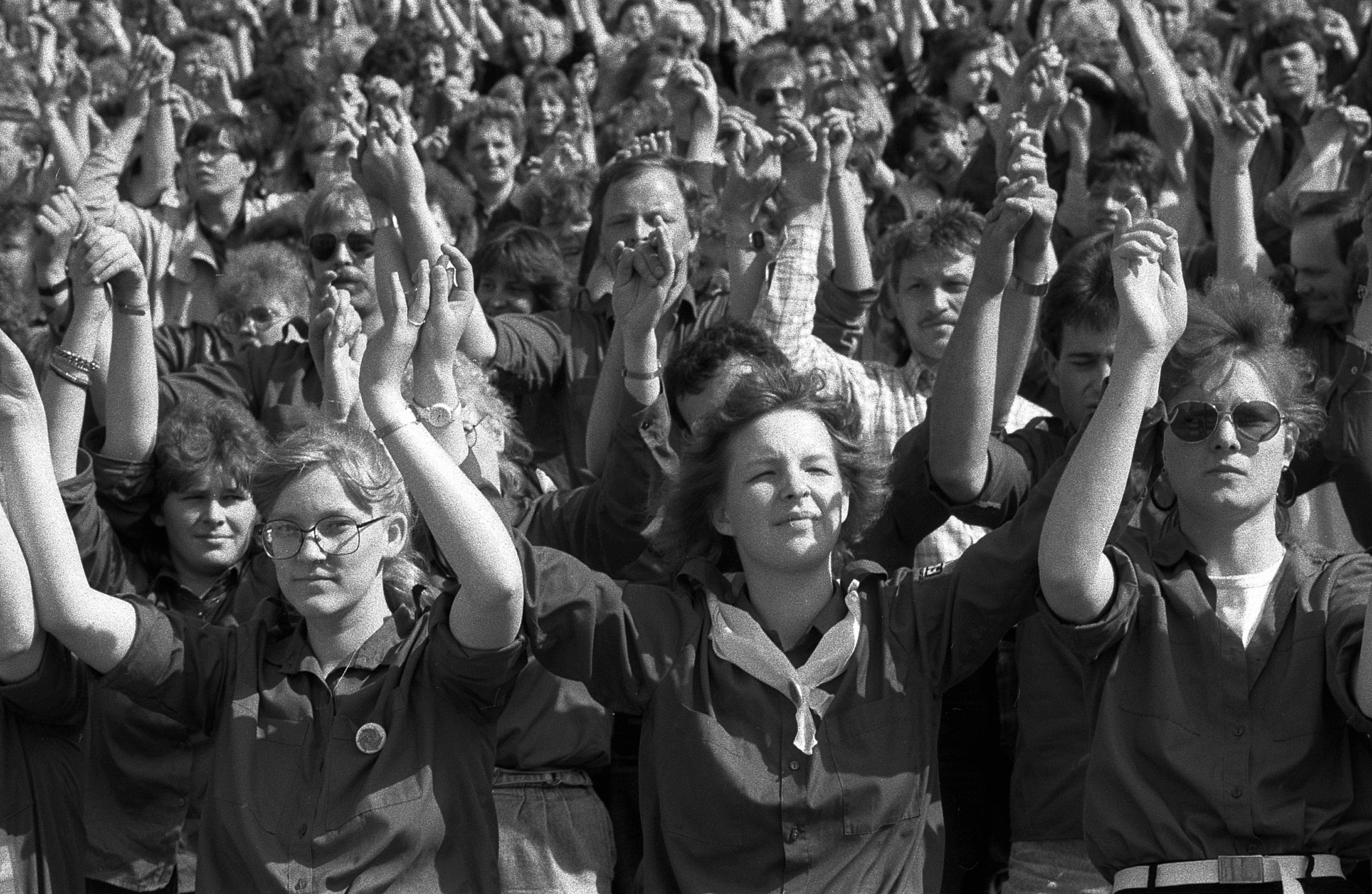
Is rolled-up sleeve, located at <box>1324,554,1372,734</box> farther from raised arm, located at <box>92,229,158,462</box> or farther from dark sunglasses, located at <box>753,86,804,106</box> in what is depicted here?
dark sunglasses, located at <box>753,86,804,106</box>

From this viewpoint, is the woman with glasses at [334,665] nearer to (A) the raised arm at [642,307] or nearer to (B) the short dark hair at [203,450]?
(A) the raised arm at [642,307]

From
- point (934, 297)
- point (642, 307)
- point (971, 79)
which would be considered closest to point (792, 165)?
point (934, 297)

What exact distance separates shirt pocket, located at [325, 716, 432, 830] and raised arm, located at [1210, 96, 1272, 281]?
2931mm

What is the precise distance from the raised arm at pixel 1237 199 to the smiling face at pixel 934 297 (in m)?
0.87

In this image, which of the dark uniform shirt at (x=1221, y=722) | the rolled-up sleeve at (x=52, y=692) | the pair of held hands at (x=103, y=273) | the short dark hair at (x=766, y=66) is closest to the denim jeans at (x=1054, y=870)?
the dark uniform shirt at (x=1221, y=722)

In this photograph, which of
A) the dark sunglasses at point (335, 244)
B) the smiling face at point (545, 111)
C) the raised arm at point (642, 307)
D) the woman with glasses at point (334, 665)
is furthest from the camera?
the smiling face at point (545, 111)

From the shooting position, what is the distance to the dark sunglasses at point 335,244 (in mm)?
5434

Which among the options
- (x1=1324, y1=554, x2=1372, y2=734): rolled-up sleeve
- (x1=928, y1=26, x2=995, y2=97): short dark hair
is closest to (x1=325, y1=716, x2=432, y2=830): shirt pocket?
(x1=1324, y1=554, x2=1372, y2=734): rolled-up sleeve

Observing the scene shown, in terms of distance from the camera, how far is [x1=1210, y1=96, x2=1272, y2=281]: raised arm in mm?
5320

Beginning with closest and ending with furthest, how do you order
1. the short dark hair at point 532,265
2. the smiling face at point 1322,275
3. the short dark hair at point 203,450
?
the short dark hair at point 203,450 → the smiling face at point 1322,275 → the short dark hair at point 532,265

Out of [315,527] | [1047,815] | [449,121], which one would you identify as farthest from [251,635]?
[449,121]

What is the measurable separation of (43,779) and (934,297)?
2.53 meters

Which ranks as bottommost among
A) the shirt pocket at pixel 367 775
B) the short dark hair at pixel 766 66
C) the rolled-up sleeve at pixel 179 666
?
the shirt pocket at pixel 367 775

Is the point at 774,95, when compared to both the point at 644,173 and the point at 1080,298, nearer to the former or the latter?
the point at 644,173
